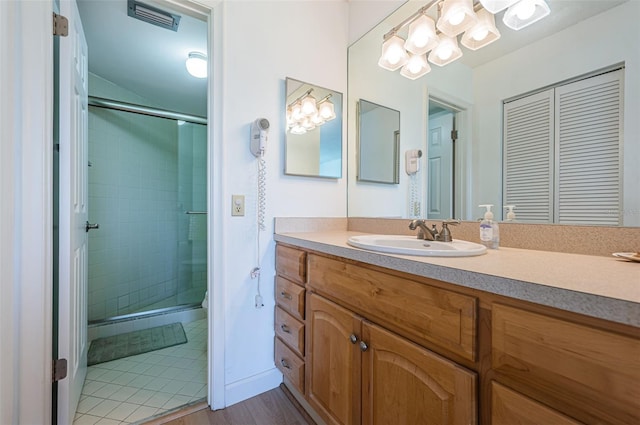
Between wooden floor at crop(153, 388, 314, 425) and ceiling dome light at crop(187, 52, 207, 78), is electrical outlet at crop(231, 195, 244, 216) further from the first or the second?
ceiling dome light at crop(187, 52, 207, 78)

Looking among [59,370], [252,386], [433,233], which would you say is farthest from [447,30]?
[59,370]

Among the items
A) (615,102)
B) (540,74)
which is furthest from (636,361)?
(540,74)

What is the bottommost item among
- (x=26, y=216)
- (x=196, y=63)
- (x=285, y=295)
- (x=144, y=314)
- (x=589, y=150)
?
(x=144, y=314)

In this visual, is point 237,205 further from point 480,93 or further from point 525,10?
point 525,10

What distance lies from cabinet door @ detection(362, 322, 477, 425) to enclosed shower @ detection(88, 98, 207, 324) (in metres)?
2.10

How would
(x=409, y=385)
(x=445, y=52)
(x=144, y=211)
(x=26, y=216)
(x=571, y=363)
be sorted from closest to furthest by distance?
(x=571, y=363), (x=409, y=385), (x=26, y=216), (x=445, y=52), (x=144, y=211)

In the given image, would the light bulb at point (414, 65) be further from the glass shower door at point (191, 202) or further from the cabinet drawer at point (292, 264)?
the glass shower door at point (191, 202)

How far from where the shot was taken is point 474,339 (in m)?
0.65

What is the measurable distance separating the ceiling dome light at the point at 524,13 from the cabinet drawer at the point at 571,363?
1.15 metres

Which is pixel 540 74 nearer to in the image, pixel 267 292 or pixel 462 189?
pixel 462 189

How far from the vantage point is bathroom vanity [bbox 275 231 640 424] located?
1.56 ft

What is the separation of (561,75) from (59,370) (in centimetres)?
229

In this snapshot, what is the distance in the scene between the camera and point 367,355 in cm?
96

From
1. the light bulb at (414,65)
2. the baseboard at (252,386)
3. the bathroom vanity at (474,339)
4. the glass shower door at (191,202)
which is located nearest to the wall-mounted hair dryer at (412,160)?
the light bulb at (414,65)
